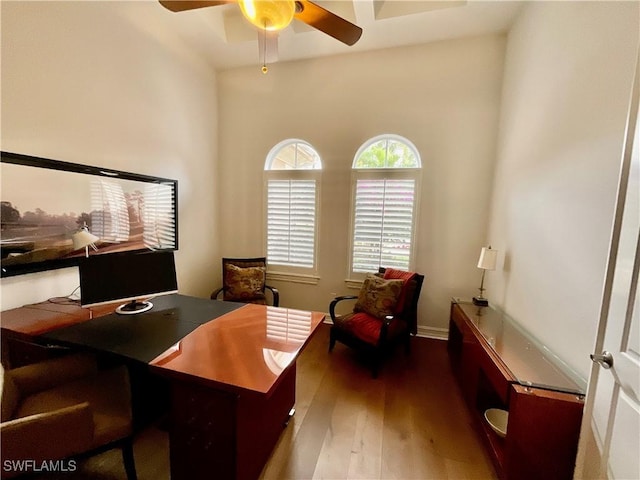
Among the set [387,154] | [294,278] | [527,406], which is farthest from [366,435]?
[387,154]

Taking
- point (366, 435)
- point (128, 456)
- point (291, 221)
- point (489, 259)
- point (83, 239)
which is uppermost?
point (291, 221)

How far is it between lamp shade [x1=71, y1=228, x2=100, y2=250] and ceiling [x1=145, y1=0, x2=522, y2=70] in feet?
7.30

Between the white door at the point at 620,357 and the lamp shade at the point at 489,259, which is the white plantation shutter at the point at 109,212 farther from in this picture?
the lamp shade at the point at 489,259

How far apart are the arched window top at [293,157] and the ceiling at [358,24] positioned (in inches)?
40.7

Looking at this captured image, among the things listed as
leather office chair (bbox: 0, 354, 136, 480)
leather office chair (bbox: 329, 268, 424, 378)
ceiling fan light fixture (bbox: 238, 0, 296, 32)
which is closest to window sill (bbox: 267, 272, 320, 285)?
leather office chair (bbox: 329, 268, 424, 378)

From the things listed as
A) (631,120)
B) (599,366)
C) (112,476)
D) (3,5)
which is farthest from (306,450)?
(3,5)

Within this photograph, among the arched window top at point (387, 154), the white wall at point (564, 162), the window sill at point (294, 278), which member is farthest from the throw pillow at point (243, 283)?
the white wall at point (564, 162)

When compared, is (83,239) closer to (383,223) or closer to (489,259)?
(383,223)

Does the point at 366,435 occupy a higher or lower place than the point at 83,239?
lower

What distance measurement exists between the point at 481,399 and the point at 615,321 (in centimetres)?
125

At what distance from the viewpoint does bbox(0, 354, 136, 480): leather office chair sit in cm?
106

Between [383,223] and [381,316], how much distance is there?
1.17m

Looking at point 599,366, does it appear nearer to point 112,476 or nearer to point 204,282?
point 112,476

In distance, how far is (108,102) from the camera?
237 cm
